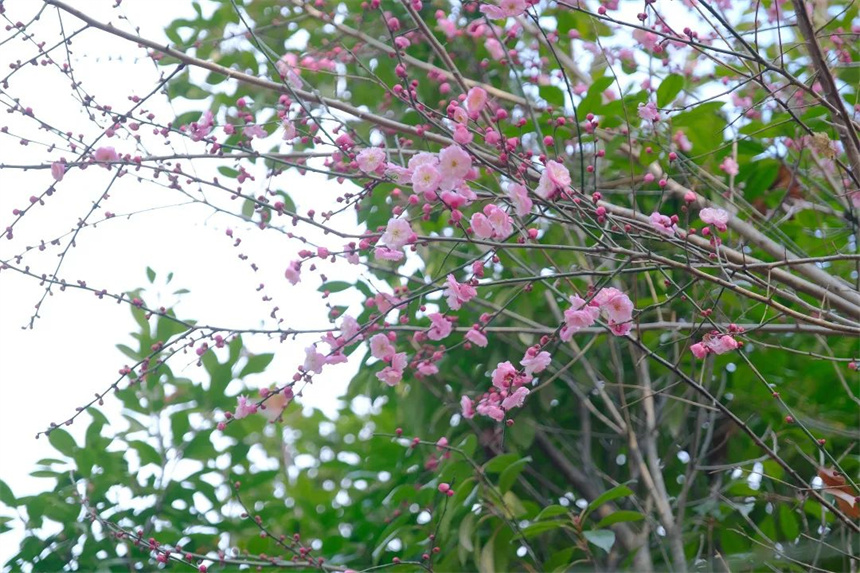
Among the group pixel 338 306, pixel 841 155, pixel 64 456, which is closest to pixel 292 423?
pixel 64 456

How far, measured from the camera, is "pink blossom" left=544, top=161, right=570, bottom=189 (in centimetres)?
126

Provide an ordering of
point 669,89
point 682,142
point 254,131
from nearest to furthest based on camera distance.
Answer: point 254,131 < point 669,89 < point 682,142

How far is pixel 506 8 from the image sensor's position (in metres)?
1.45

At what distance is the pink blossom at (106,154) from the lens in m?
1.50

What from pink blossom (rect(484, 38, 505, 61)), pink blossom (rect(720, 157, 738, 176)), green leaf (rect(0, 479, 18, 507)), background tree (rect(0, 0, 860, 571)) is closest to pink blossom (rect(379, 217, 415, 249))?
background tree (rect(0, 0, 860, 571))

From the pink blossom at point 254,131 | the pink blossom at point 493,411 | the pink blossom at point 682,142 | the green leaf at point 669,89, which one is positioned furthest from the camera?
the pink blossom at point 682,142

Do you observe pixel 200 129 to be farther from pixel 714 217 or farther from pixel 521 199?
pixel 714 217

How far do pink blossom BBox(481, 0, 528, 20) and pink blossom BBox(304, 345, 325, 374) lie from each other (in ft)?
2.05

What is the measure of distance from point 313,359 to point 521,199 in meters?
0.48

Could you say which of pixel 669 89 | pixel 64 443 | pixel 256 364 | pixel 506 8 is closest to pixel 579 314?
pixel 506 8

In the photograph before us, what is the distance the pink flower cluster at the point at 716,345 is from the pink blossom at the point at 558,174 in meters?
0.33

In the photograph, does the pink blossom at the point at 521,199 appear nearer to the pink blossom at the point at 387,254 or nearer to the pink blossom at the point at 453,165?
the pink blossom at the point at 453,165

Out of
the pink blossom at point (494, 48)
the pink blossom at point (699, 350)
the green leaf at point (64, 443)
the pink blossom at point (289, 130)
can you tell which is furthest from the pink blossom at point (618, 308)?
the green leaf at point (64, 443)

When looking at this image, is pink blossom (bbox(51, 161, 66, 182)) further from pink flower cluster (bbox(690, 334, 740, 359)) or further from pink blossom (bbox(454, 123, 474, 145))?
pink flower cluster (bbox(690, 334, 740, 359))
